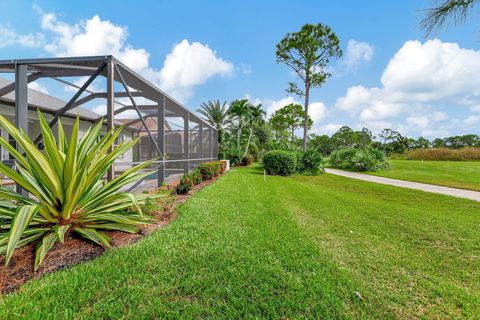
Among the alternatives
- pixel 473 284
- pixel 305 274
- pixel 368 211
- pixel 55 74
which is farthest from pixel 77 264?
pixel 368 211

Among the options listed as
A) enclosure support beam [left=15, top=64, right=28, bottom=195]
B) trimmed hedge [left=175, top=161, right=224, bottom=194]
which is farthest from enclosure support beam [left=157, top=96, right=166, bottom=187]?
enclosure support beam [left=15, top=64, right=28, bottom=195]

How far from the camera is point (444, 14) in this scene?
328 cm

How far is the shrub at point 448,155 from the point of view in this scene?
76.6 feet

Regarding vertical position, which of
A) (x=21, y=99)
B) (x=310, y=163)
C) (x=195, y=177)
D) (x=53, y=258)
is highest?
(x=21, y=99)

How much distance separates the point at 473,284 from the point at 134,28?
10875 millimetres

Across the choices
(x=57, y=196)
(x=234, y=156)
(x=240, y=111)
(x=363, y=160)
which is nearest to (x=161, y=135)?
(x=57, y=196)

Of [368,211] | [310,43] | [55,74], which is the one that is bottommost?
[368,211]

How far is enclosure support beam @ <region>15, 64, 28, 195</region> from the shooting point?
147 inches

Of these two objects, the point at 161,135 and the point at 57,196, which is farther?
the point at 161,135

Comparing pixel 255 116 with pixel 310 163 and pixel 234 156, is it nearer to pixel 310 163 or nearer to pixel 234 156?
pixel 234 156

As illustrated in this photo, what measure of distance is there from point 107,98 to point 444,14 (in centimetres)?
572

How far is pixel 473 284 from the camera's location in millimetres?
2402

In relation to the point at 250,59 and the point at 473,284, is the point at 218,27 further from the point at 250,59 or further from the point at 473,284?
the point at 473,284

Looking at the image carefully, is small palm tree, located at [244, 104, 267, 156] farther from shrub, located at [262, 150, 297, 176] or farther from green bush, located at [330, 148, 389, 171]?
shrub, located at [262, 150, 297, 176]
